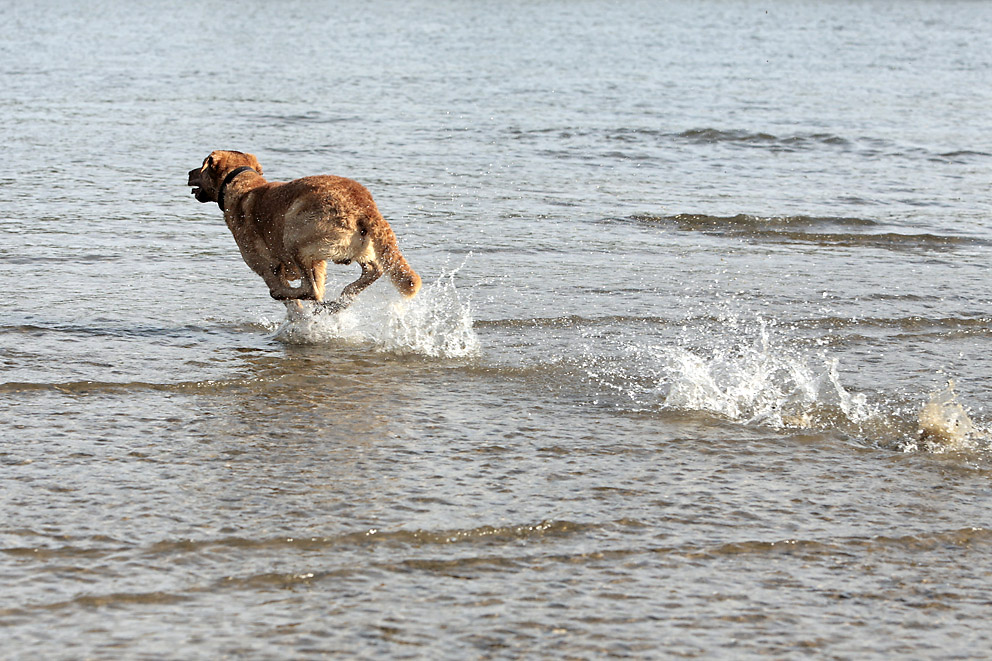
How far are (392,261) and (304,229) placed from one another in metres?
0.59

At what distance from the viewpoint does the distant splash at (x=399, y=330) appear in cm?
784

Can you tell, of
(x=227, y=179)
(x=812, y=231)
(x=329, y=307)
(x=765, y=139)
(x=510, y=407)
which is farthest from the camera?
(x=765, y=139)

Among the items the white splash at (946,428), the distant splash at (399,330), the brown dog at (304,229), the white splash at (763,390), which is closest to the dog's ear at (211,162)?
the brown dog at (304,229)

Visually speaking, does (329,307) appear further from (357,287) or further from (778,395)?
(778,395)

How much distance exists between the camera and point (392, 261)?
25.1 ft

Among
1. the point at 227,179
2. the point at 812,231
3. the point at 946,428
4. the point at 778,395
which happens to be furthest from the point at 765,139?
the point at 946,428

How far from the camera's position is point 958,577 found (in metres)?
4.77

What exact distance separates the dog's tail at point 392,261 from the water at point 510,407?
0.38m

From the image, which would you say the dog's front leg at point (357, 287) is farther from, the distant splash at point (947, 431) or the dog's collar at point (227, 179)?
the distant splash at point (947, 431)

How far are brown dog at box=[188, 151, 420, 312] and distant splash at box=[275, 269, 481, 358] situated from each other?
16 cm

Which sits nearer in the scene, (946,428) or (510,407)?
(946,428)

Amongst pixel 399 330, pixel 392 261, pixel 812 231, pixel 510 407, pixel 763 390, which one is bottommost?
pixel 510 407

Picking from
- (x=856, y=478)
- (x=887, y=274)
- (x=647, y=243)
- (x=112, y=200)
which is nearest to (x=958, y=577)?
(x=856, y=478)

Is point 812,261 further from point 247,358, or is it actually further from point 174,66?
point 174,66
